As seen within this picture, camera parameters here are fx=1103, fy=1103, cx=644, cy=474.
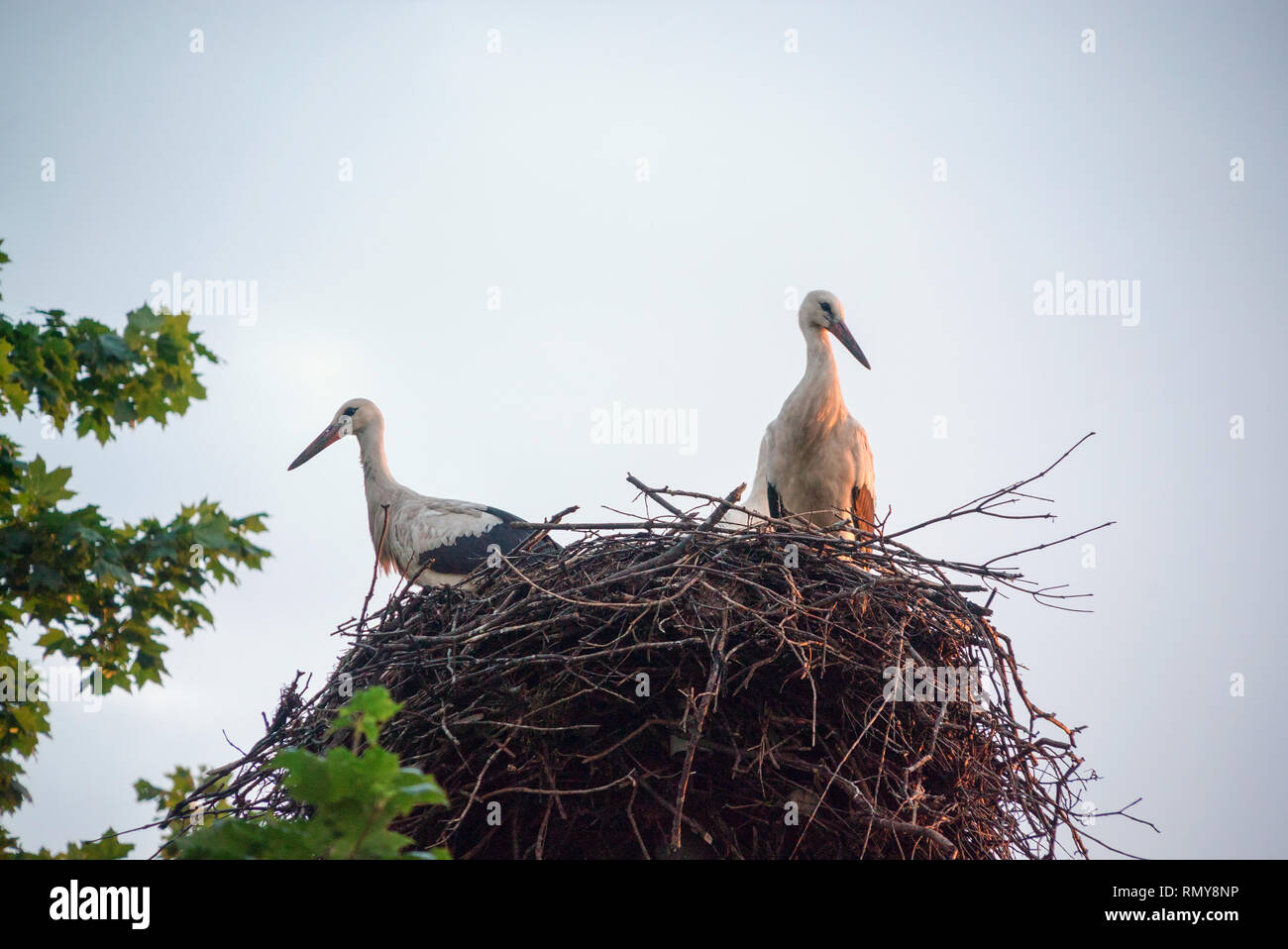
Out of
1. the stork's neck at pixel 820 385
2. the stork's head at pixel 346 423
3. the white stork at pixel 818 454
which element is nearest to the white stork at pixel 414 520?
the stork's head at pixel 346 423

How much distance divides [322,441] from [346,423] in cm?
21

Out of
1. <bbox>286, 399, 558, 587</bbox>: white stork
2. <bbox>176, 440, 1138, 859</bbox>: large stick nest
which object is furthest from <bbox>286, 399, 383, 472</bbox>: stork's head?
<bbox>176, 440, 1138, 859</bbox>: large stick nest

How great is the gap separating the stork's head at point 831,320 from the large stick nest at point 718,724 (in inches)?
96.9

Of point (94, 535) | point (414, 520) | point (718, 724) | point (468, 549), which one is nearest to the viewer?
point (718, 724)

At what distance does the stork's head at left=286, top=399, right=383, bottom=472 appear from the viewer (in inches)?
309

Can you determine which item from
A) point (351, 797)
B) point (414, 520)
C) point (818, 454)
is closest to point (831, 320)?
point (818, 454)

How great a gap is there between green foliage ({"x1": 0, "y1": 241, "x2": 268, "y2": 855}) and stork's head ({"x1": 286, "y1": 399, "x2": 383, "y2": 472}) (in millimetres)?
1674

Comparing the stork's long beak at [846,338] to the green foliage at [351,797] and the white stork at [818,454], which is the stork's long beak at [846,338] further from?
the green foliage at [351,797]

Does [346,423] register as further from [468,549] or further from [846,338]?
[846,338]

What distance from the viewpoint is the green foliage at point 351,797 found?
1.33m

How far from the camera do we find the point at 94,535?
5.11 metres

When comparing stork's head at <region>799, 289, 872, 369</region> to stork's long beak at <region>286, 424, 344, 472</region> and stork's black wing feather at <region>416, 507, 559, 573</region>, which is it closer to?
stork's black wing feather at <region>416, 507, 559, 573</region>
